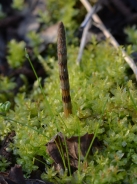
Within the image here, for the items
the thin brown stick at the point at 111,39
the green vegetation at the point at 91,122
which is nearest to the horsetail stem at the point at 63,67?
the green vegetation at the point at 91,122

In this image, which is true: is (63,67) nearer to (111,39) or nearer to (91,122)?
A: (91,122)

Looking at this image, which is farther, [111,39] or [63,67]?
[111,39]

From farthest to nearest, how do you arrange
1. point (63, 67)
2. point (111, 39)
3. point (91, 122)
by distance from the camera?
point (111, 39), point (91, 122), point (63, 67)

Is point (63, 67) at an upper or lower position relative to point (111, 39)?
upper

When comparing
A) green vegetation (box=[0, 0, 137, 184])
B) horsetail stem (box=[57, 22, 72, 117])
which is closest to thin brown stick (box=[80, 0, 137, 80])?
green vegetation (box=[0, 0, 137, 184])

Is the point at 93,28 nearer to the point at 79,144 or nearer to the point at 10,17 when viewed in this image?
the point at 10,17

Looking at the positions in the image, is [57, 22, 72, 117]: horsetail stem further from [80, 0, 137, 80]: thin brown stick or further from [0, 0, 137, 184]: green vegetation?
[80, 0, 137, 80]: thin brown stick

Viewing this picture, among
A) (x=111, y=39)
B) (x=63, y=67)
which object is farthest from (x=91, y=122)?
(x=111, y=39)

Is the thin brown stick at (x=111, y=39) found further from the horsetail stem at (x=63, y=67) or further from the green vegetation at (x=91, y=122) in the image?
the horsetail stem at (x=63, y=67)

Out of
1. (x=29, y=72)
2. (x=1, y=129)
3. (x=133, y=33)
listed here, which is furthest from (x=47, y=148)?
(x=133, y=33)
